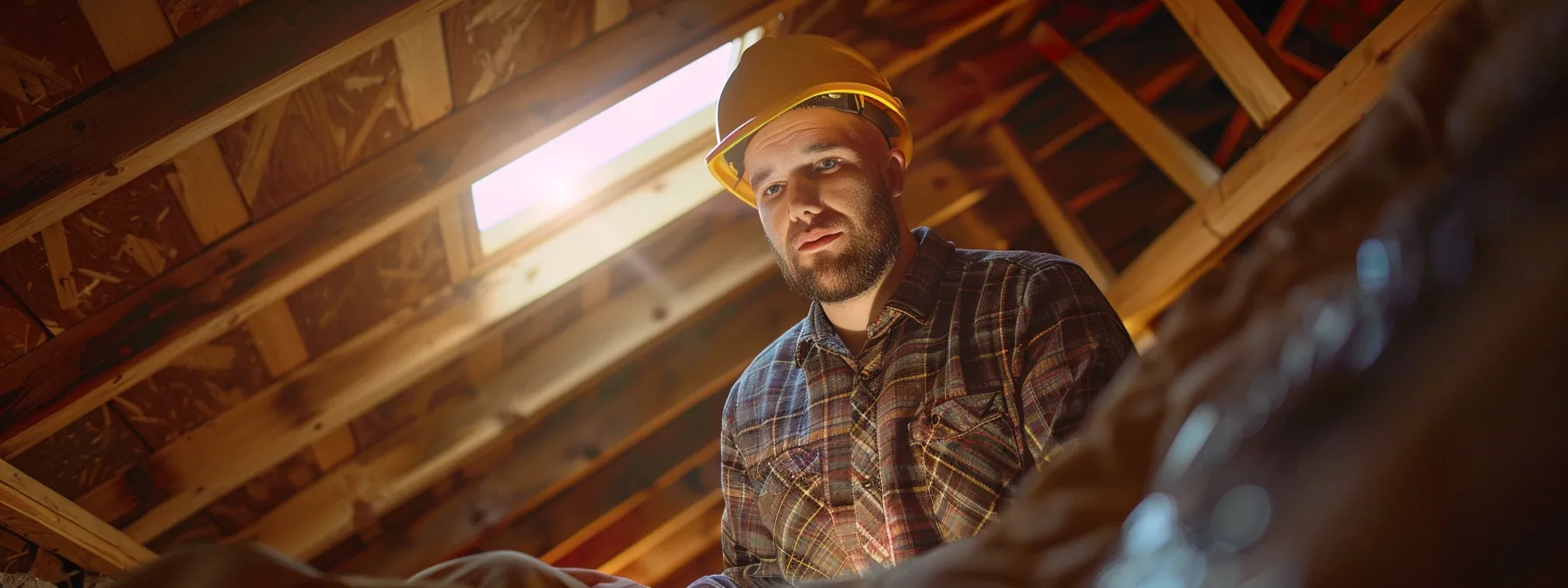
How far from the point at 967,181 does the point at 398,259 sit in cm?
200

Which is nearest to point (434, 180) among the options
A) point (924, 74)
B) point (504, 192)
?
point (504, 192)

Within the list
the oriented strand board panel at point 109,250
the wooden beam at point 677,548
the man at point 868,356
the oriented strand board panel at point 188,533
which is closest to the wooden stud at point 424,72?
the oriented strand board panel at point 109,250

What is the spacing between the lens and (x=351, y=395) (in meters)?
2.72

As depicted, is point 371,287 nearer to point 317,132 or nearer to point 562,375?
point 317,132

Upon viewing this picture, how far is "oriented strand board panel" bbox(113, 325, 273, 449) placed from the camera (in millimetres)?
2475

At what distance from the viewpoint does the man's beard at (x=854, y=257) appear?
6.16ft

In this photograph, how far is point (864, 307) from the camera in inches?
75.5

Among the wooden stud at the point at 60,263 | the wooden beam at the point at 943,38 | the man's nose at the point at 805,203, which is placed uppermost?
the wooden beam at the point at 943,38

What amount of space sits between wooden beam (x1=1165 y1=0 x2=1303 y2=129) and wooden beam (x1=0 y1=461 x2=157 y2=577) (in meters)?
2.87

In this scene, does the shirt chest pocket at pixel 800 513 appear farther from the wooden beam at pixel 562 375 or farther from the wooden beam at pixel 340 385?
the wooden beam at pixel 562 375

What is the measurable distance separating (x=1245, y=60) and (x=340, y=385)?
8.37 feet

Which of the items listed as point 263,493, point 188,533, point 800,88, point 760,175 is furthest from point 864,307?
point 188,533

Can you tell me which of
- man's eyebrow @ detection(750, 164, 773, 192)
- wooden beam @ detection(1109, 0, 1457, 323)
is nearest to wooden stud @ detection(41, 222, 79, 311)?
man's eyebrow @ detection(750, 164, 773, 192)

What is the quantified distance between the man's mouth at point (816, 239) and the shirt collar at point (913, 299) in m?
0.14
